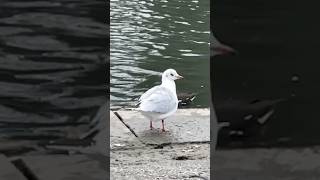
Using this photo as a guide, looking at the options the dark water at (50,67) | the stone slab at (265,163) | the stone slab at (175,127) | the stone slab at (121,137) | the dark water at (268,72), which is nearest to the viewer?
the dark water at (50,67)

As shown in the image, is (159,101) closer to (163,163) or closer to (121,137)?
(121,137)

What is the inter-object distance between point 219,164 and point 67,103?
82cm

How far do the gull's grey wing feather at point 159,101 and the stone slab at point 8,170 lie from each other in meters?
3.19

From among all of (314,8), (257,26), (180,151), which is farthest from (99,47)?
(180,151)

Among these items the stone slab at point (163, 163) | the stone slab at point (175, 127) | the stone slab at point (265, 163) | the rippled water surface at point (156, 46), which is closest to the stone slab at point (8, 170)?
the stone slab at point (265, 163)

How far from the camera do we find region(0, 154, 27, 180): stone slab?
9.99 ft

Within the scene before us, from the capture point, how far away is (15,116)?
296cm

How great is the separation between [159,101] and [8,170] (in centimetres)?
344

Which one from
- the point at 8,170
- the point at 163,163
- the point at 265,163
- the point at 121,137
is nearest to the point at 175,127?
the point at 121,137

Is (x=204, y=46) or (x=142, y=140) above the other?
(x=142, y=140)

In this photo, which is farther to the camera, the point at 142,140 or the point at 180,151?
the point at 142,140

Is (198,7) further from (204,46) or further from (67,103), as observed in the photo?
(67,103)

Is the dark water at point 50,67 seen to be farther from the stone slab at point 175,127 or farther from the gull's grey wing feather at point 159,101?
the gull's grey wing feather at point 159,101

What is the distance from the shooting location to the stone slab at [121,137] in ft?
17.5
